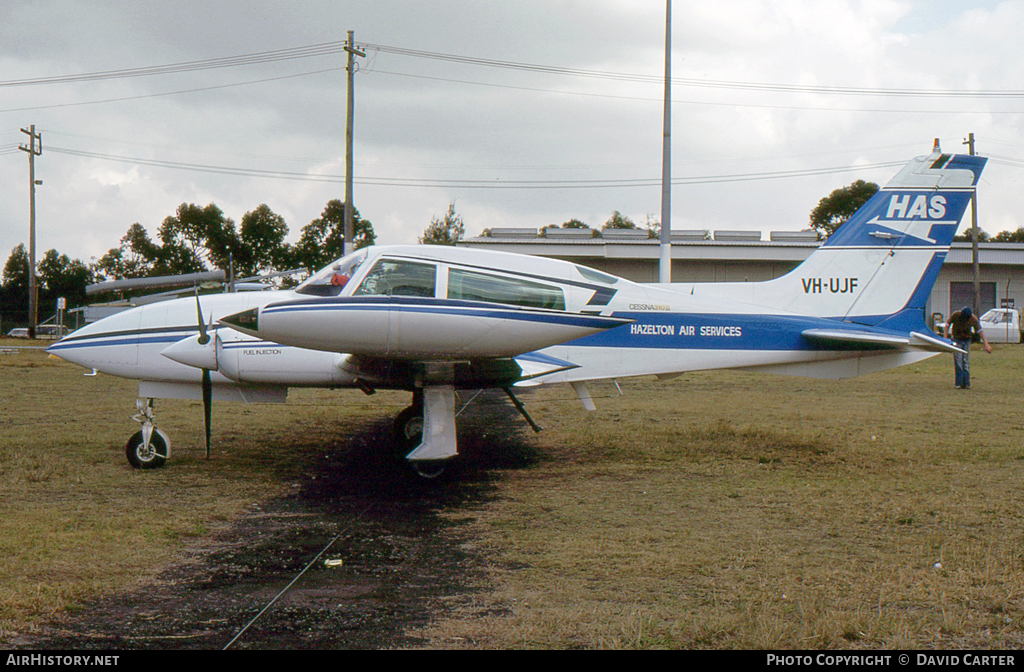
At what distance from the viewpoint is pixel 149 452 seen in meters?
9.29

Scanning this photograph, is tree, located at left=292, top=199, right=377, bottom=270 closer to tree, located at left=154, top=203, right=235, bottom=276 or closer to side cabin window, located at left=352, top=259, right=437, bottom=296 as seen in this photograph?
tree, located at left=154, top=203, right=235, bottom=276

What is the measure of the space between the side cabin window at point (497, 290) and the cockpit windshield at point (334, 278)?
1156mm

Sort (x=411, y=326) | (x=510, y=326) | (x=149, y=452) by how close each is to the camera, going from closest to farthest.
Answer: (x=411, y=326)
(x=510, y=326)
(x=149, y=452)

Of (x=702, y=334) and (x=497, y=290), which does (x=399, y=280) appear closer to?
(x=497, y=290)

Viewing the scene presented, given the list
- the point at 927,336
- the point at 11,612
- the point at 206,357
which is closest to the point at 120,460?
the point at 206,357

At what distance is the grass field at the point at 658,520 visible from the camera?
4469 mm

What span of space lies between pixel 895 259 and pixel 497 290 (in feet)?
19.9

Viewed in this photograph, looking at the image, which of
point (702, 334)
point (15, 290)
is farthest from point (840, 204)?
point (15, 290)

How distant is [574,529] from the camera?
674 cm

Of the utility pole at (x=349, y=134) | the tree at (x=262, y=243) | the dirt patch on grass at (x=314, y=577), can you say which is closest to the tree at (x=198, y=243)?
the tree at (x=262, y=243)

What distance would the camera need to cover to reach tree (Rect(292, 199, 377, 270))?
80750mm

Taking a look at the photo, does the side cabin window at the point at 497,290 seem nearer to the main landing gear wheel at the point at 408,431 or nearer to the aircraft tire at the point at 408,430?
the main landing gear wheel at the point at 408,431

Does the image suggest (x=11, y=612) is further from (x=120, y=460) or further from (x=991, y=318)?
(x=991, y=318)
